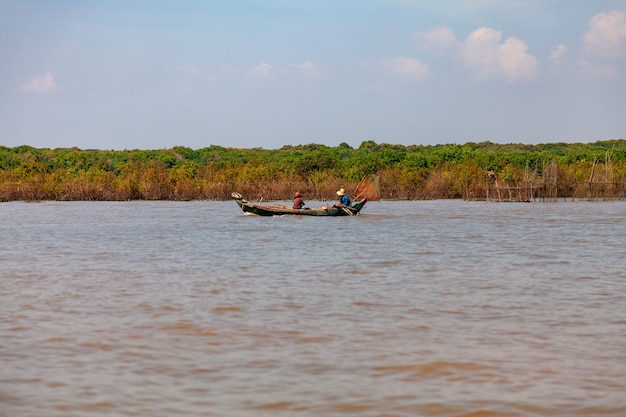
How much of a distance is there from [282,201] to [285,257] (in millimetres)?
32321

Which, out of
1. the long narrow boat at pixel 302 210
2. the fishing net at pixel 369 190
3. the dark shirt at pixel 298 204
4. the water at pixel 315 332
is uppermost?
the fishing net at pixel 369 190

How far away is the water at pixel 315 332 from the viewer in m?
5.76

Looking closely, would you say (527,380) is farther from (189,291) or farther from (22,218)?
(22,218)

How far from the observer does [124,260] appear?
607 inches

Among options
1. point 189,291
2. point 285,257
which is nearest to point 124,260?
point 285,257

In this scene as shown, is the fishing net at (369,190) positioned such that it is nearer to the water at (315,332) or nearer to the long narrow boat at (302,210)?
the long narrow boat at (302,210)

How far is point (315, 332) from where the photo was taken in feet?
26.3

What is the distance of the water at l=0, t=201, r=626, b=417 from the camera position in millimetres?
5758

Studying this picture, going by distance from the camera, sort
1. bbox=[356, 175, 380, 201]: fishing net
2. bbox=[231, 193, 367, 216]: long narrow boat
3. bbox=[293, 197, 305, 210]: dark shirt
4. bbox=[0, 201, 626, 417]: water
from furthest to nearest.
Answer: bbox=[356, 175, 380, 201]: fishing net → bbox=[293, 197, 305, 210]: dark shirt → bbox=[231, 193, 367, 216]: long narrow boat → bbox=[0, 201, 626, 417]: water

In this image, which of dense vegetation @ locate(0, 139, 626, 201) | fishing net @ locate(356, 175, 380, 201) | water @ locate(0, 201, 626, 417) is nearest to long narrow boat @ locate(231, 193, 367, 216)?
fishing net @ locate(356, 175, 380, 201)

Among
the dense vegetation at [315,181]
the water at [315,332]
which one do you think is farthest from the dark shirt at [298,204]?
the dense vegetation at [315,181]

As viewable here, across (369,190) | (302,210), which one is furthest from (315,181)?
(302,210)

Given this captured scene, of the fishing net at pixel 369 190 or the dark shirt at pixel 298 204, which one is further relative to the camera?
the fishing net at pixel 369 190

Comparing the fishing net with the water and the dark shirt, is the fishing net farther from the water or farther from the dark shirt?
the water
